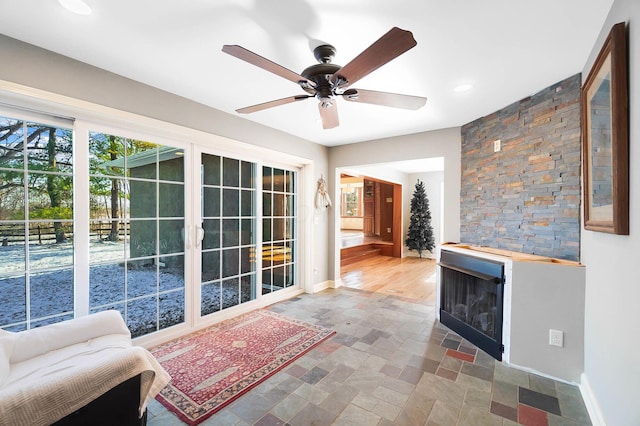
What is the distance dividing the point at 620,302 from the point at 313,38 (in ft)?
7.88

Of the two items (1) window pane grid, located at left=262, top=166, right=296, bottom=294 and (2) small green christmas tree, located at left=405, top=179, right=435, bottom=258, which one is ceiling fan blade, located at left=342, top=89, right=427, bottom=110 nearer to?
(1) window pane grid, located at left=262, top=166, right=296, bottom=294

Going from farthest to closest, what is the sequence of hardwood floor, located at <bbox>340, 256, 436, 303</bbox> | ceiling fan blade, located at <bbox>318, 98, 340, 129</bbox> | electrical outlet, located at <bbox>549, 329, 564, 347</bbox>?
hardwood floor, located at <bbox>340, 256, 436, 303</bbox> < electrical outlet, located at <bbox>549, 329, 564, 347</bbox> < ceiling fan blade, located at <bbox>318, 98, 340, 129</bbox>

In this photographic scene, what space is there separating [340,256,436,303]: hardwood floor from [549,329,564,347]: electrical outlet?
1.93 m

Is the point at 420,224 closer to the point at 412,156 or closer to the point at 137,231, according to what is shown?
the point at 412,156

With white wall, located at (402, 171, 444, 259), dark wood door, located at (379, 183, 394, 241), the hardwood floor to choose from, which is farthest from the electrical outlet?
dark wood door, located at (379, 183, 394, 241)

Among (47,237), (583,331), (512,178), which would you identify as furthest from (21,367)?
(512,178)

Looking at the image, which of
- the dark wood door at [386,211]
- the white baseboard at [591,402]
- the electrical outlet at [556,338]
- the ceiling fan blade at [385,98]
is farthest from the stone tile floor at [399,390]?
the dark wood door at [386,211]

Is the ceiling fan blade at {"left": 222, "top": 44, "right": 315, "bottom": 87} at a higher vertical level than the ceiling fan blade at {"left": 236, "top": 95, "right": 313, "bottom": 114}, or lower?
higher

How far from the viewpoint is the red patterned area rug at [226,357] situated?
1.96 meters

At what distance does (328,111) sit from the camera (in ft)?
7.36

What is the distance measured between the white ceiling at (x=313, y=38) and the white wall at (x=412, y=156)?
43.2 inches

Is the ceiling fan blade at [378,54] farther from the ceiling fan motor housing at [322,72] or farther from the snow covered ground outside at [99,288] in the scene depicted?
the snow covered ground outside at [99,288]

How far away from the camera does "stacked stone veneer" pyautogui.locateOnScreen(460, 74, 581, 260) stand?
2.38 meters

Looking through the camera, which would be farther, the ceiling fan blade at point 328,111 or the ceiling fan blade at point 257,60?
the ceiling fan blade at point 328,111
